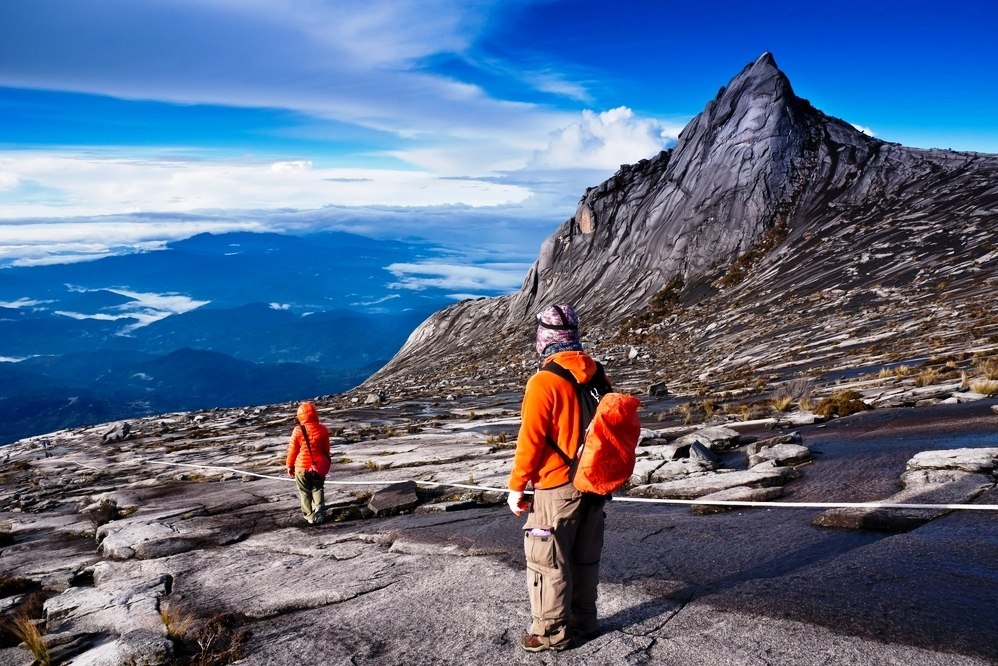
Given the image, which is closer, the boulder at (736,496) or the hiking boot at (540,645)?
the hiking boot at (540,645)

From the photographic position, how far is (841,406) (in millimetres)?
19547

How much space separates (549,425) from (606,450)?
61 centimetres

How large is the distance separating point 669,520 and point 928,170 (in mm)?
78033

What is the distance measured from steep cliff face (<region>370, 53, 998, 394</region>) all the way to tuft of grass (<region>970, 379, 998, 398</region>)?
28.2 metres

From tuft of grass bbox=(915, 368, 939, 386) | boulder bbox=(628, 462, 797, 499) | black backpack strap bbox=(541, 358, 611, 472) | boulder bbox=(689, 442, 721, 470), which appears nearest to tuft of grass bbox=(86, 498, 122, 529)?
boulder bbox=(628, 462, 797, 499)

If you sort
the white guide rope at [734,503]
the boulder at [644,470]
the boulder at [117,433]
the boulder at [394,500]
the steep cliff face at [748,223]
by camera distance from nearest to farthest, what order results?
the white guide rope at [734,503], the boulder at [644,470], the boulder at [394,500], the boulder at [117,433], the steep cliff face at [748,223]

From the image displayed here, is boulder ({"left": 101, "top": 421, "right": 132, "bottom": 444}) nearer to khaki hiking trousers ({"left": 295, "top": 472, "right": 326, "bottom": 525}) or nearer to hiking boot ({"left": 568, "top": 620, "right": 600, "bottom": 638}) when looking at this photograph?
khaki hiking trousers ({"left": 295, "top": 472, "right": 326, "bottom": 525})

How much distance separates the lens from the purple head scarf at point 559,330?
696 centimetres

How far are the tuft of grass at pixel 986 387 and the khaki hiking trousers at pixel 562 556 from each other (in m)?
15.8

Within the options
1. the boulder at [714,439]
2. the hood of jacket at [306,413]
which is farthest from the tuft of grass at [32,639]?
the boulder at [714,439]

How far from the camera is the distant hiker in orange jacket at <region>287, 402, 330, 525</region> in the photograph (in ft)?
49.3

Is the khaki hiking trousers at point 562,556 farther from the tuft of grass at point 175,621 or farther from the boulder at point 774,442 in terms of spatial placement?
the boulder at point 774,442

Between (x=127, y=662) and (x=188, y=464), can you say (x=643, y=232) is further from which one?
(x=127, y=662)

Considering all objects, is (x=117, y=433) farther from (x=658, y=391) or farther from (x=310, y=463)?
(x=310, y=463)
